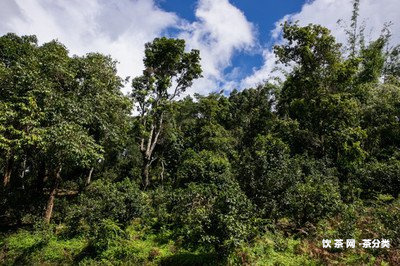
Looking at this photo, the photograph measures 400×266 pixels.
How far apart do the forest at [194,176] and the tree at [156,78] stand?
10 cm

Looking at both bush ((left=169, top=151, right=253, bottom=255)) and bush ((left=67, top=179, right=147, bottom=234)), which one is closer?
bush ((left=169, top=151, right=253, bottom=255))

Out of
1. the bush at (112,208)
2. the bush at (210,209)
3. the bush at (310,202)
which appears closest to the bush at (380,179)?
the bush at (310,202)

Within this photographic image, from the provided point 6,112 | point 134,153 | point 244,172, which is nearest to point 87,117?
point 6,112

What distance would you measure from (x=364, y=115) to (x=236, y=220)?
57.5 ft

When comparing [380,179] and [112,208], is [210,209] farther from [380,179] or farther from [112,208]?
[380,179]

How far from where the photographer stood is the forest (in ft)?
34.2

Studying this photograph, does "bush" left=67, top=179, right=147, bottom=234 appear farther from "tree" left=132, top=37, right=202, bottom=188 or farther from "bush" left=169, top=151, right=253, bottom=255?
"tree" left=132, top=37, right=202, bottom=188

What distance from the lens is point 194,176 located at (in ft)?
52.2

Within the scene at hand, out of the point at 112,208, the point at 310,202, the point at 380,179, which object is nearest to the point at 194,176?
the point at 112,208

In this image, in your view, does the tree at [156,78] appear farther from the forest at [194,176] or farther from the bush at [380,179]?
the bush at [380,179]

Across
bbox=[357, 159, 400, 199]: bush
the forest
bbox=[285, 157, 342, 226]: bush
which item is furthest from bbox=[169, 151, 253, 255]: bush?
bbox=[357, 159, 400, 199]: bush

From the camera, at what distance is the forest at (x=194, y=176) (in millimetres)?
10414

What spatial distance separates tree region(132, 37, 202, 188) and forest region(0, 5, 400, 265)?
103 millimetres

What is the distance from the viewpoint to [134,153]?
29344 mm
